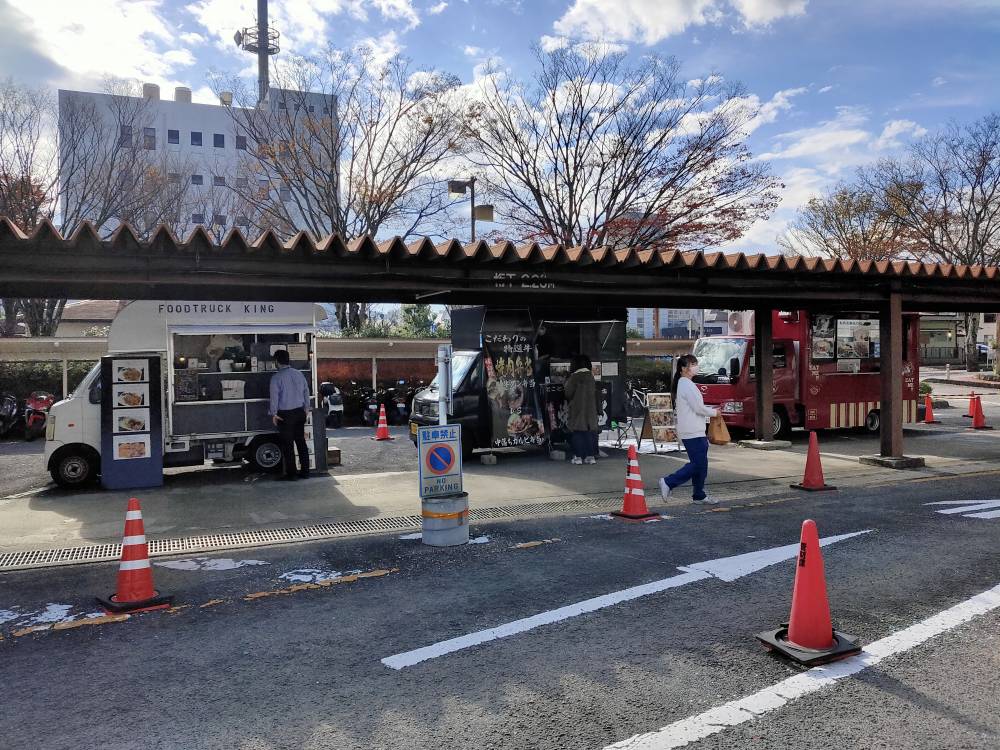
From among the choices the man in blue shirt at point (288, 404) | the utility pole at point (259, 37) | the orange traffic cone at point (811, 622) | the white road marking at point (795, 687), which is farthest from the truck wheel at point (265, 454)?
the utility pole at point (259, 37)

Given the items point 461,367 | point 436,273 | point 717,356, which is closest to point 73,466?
point 436,273

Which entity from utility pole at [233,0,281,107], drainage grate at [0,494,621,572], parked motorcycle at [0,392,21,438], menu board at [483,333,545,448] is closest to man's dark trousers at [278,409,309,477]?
drainage grate at [0,494,621,572]

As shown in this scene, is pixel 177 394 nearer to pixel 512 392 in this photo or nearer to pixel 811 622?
pixel 512 392

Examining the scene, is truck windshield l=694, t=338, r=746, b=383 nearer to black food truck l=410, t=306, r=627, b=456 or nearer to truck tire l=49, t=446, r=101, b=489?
black food truck l=410, t=306, r=627, b=456

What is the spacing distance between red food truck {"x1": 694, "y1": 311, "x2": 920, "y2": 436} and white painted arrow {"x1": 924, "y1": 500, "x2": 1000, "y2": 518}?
6.55 metres

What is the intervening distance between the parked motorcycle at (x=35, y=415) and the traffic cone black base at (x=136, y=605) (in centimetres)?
1308

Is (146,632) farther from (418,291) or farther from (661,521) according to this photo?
(418,291)

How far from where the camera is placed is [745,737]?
141 inches

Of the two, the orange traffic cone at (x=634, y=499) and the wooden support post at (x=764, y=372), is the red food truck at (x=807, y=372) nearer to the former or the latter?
the wooden support post at (x=764, y=372)

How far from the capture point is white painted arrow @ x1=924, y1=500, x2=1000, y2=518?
27.7 feet

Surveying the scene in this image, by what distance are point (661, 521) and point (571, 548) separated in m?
1.61

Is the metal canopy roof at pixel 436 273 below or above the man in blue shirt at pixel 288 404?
above

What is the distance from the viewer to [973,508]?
8.87 meters

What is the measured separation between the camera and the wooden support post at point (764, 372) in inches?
581
